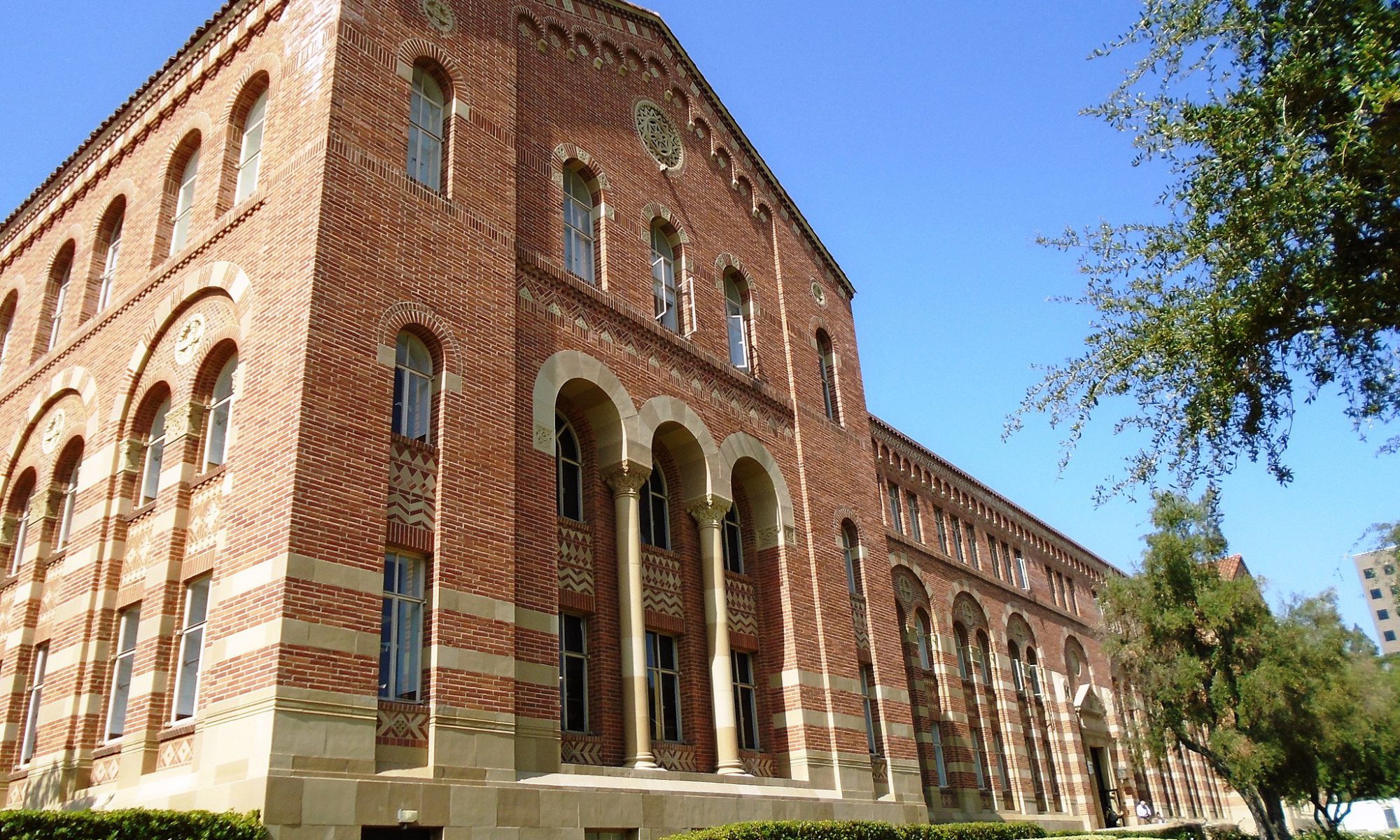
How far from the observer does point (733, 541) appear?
2066 cm

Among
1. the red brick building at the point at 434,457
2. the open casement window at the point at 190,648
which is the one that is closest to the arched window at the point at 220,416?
the red brick building at the point at 434,457

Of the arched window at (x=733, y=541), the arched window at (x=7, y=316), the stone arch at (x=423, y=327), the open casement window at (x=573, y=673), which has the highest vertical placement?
the arched window at (x=7, y=316)

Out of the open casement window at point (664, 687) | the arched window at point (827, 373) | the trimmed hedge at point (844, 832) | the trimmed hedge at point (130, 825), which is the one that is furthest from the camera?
the arched window at point (827, 373)

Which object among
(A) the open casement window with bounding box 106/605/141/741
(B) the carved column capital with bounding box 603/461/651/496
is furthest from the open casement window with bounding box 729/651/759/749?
(A) the open casement window with bounding box 106/605/141/741

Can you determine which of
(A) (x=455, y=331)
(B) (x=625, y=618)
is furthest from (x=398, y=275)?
(B) (x=625, y=618)

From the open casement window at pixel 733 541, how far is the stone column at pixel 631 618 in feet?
9.58

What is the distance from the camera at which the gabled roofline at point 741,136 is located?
22.4 metres

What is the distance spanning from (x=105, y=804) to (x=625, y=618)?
283 inches

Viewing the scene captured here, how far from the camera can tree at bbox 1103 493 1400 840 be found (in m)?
31.4

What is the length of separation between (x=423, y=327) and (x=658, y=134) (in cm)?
954

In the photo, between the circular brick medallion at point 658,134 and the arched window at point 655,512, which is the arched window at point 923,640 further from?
the circular brick medallion at point 658,134

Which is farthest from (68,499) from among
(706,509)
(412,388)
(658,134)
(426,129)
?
(658,134)

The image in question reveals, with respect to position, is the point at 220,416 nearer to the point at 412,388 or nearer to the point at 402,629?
the point at 412,388

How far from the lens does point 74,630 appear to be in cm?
1474
